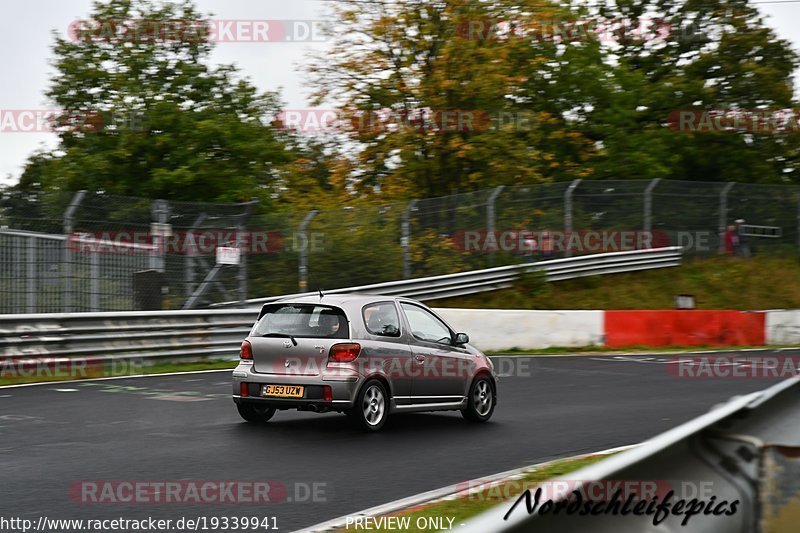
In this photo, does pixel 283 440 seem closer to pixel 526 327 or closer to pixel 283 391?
pixel 283 391

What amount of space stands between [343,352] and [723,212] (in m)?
22.1

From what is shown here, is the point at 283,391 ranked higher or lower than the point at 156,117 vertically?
lower

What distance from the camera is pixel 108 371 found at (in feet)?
56.5

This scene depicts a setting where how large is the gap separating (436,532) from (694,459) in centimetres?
359

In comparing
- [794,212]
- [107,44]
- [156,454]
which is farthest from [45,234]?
[794,212]

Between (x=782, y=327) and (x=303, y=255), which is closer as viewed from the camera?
(x=303, y=255)

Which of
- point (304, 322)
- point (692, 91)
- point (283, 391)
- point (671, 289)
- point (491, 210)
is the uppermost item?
point (692, 91)

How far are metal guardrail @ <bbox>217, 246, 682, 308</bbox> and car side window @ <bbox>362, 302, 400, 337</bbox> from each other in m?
10.1

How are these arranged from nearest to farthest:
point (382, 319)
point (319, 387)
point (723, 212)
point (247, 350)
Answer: point (319, 387) → point (247, 350) → point (382, 319) → point (723, 212)

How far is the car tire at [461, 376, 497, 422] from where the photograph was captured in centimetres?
1199

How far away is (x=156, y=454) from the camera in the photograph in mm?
9070

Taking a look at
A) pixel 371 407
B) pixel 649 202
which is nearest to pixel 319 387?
pixel 371 407

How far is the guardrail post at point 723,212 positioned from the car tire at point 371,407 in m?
21.4

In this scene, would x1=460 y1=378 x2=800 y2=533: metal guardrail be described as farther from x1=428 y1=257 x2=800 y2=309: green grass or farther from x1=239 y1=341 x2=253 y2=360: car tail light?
x1=428 y1=257 x2=800 y2=309: green grass
